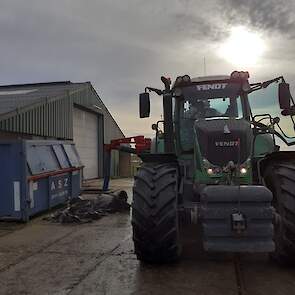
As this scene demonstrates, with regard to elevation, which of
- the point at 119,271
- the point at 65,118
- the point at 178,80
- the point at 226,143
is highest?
the point at 65,118

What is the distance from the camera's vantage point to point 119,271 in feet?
18.7

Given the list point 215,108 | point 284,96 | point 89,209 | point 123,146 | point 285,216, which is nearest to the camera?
point 285,216

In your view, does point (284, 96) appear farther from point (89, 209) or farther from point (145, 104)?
point (89, 209)

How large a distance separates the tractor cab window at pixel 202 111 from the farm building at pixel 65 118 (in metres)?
10.4

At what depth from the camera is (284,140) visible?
7.15 metres

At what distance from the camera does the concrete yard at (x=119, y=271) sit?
16.3 ft

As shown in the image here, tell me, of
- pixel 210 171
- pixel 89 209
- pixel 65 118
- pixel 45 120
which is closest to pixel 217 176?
pixel 210 171

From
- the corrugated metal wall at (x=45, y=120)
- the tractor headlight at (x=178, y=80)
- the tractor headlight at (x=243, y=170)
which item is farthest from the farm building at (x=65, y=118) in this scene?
the tractor headlight at (x=243, y=170)

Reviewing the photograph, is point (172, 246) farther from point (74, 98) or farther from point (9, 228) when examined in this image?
point (74, 98)

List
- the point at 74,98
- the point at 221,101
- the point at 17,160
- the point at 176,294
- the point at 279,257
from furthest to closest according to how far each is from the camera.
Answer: the point at 74,98, the point at 17,160, the point at 221,101, the point at 279,257, the point at 176,294

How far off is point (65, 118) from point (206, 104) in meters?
15.7

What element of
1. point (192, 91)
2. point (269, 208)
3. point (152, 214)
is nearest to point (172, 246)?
point (152, 214)

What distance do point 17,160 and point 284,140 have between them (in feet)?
19.6

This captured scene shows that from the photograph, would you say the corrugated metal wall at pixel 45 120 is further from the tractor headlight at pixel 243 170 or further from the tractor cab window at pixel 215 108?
the tractor headlight at pixel 243 170
